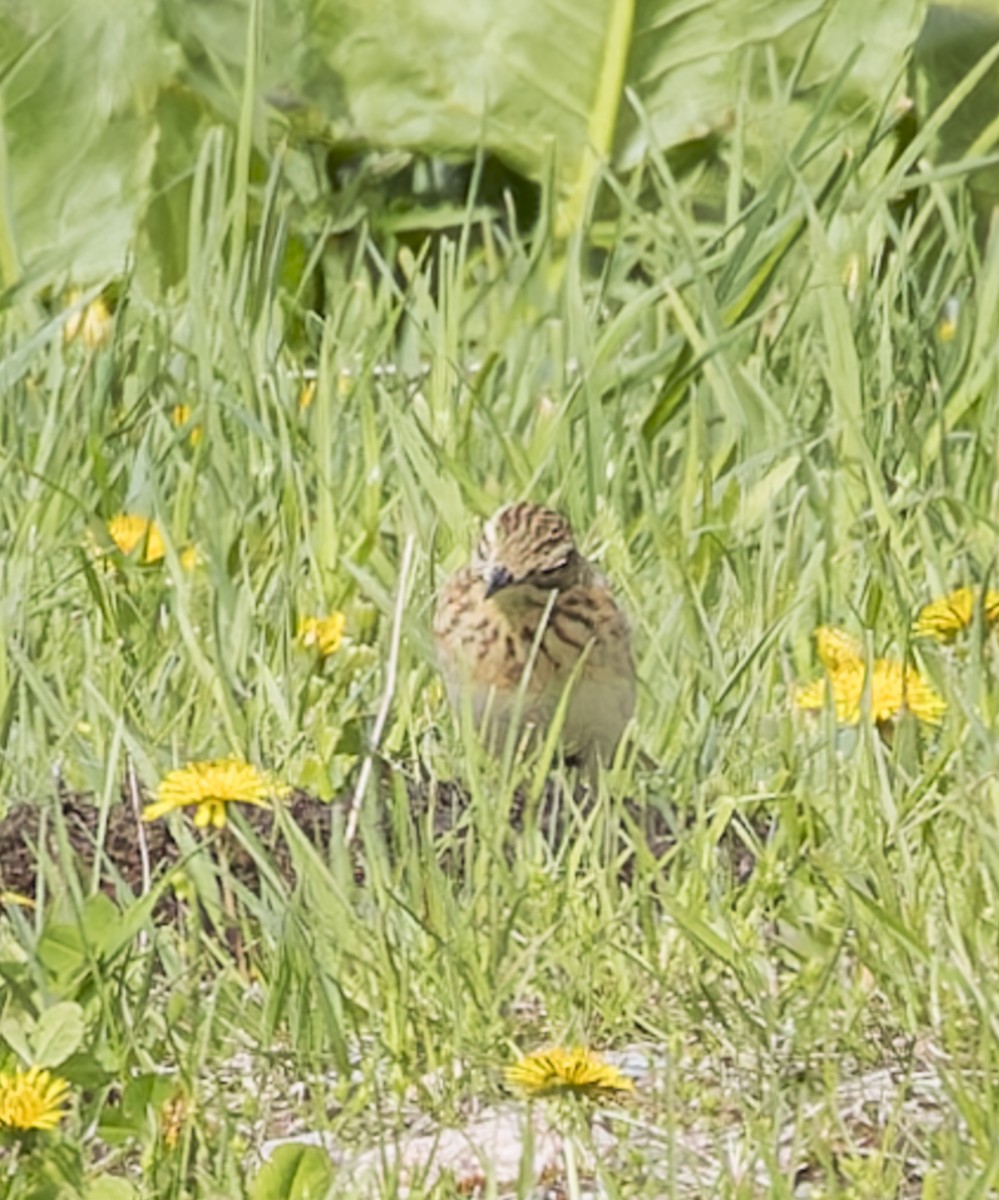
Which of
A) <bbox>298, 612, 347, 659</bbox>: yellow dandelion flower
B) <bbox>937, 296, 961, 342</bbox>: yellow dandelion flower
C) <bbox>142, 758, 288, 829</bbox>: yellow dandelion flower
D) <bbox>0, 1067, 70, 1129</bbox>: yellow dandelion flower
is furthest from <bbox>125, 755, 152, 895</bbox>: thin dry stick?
<bbox>937, 296, 961, 342</bbox>: yellow dandelion flower

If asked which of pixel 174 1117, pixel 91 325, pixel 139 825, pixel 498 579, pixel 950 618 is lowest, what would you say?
pixel 91 325

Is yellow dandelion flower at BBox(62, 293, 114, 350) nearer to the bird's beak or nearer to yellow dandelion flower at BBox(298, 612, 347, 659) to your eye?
yellow dandelion flower at BBox(298, 612, 347, 659)

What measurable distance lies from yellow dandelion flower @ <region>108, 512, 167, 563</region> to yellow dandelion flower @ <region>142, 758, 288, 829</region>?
1.10m

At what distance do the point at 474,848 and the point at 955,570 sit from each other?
3.87ft

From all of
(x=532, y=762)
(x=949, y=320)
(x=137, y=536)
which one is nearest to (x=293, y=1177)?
(x=532, y=762)

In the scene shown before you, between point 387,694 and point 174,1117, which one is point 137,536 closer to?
point 387,694

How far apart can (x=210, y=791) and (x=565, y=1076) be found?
2.53ft

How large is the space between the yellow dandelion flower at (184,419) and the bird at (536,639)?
0.82 m

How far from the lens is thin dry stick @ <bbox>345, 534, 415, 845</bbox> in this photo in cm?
377

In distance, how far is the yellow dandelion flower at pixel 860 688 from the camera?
12.5 ft

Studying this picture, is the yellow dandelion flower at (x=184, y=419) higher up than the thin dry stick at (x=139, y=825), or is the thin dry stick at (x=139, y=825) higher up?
the thin dry stick at (x=139, y=825)

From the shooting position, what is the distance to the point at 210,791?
348 centimetres

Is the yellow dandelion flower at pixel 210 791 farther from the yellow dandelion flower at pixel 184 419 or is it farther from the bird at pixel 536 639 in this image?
the yellow dandelion flower at pixel 184 419

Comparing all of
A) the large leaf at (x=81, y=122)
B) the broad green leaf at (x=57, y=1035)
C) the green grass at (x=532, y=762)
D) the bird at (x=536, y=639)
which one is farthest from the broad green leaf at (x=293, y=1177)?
the large leaf at (x=81, y=122)
